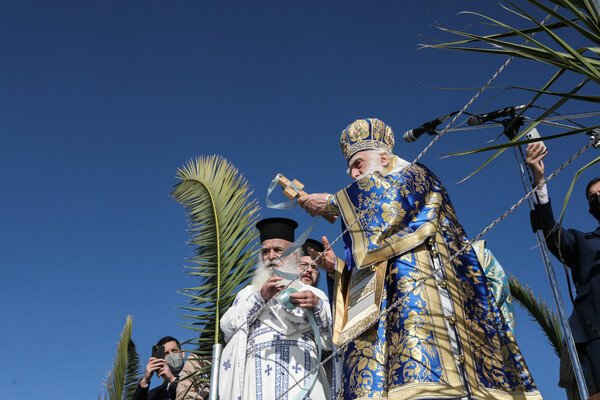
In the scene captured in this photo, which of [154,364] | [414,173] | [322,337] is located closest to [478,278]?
[414,173]

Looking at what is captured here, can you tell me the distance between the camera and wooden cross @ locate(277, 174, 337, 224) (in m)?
4.66

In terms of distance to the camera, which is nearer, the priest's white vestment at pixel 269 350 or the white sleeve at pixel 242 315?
the priest's white vestment at pixel 269 350

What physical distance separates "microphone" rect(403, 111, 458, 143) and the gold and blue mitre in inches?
20.4

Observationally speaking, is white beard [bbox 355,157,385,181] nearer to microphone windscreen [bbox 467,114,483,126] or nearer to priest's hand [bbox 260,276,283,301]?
microphone windscreen [bbox 467,114,483,126]

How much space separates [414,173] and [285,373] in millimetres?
1859

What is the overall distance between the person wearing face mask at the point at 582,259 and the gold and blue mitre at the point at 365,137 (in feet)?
4.26

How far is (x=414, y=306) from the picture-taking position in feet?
12.0

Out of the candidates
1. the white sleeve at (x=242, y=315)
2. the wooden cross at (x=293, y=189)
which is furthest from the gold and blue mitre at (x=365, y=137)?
the white sleeve at (x=242, y=315)

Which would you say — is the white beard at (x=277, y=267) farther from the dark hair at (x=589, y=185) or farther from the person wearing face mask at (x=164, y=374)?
the dark hair at (x=589, y=185)

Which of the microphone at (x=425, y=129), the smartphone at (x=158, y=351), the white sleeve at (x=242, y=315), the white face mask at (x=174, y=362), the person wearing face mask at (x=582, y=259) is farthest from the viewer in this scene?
the smartphone at (x=158, y=351)

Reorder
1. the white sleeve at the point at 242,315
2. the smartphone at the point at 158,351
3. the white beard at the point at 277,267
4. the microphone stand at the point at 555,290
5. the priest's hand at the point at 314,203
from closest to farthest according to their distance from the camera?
the microphone stand at the point at 555,290
the priest's hand at the point at 314,203
the white sleeve at the point at 242,315
the white beard at the point at 277,267
the smartphone at the point at 158,351

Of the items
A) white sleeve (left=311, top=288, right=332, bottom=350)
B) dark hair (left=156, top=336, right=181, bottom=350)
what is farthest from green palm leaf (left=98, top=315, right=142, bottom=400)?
white sleeve (left=311, top=288, right=332, bottom=350)

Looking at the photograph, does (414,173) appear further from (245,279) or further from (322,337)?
(245,279)

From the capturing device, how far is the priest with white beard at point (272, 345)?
15.8 feet
